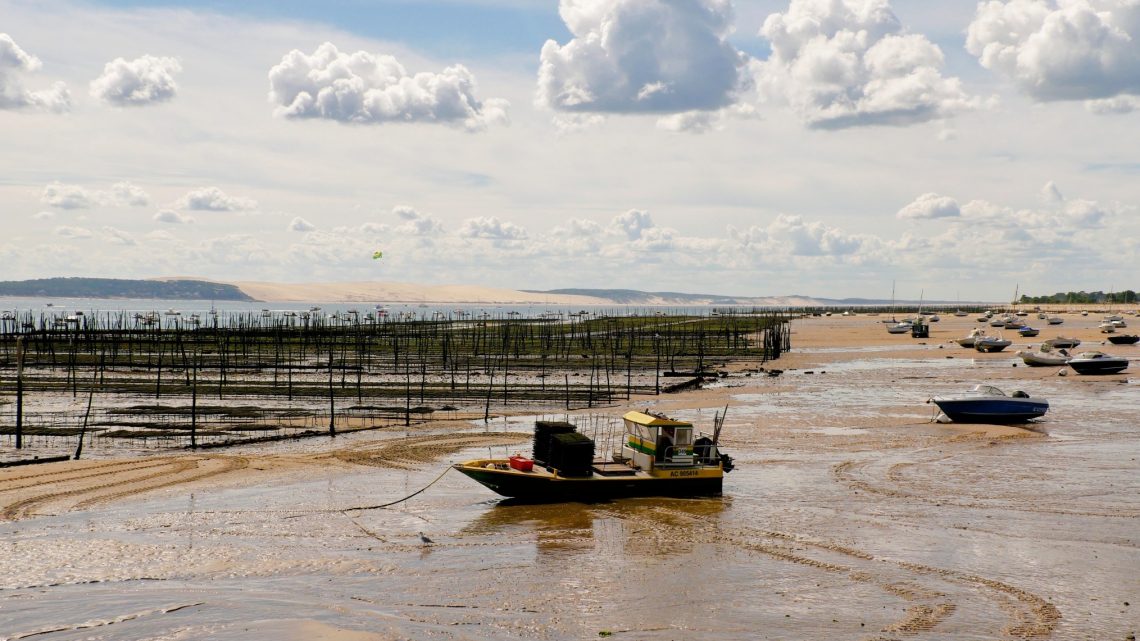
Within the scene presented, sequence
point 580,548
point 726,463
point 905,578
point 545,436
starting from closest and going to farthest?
point 905,578, point 580,548, point 545,436, point 726,463

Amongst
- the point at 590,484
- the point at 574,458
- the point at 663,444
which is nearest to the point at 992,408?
the point at 663,444

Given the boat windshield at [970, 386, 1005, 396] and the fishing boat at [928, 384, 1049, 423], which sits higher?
the boat windshield at [970, 386, 1005, 396]

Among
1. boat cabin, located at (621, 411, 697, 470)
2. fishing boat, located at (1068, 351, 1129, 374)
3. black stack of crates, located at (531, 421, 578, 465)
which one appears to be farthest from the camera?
fishing boat, located at (1068, 351, 1129, 374)

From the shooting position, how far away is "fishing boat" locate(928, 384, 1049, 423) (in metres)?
41.9

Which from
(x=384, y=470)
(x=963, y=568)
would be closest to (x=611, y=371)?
(x=384, y=470)

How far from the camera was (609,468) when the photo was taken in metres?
29.0

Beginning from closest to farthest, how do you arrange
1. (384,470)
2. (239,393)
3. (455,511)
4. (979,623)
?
(979,623) < (455,511) < (384,470) < (239,393)

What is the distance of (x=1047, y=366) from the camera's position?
69.8 meters

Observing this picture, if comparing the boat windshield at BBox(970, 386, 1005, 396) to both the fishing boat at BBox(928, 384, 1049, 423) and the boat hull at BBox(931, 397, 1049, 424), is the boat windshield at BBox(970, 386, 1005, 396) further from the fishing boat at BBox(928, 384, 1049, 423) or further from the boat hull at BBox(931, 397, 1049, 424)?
the boat hull at BBox(931, 397, 1049, 424)

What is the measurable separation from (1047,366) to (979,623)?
59.5m

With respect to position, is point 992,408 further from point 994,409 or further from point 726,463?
point 726,463

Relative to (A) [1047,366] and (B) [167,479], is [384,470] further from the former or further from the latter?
(A) [1047,366]

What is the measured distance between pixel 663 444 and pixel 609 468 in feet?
6.08

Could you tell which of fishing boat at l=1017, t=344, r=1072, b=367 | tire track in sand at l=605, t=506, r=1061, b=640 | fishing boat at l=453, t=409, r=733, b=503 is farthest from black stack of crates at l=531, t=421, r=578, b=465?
fishing boat at l=1017, t=344, r=1072, b=367
